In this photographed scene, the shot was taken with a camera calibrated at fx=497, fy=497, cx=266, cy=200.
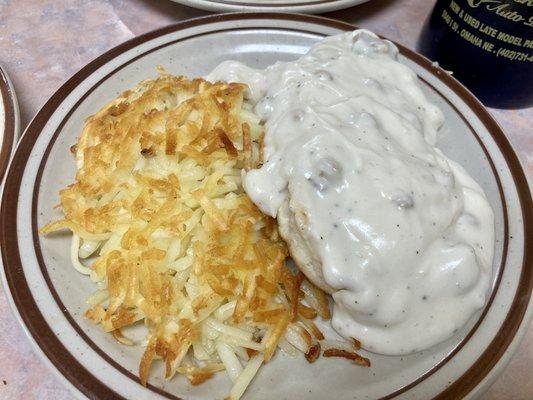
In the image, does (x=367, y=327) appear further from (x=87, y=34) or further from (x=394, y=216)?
(x=87, y=34)

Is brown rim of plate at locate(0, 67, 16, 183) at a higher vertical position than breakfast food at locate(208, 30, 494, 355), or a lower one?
lower

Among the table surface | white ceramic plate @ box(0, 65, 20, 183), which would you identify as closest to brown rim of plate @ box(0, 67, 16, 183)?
white ceramic plate @ box(0, 65, 20, 183)

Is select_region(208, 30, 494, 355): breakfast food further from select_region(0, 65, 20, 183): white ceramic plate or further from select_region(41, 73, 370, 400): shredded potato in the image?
select_region(0, 65, 20, 183): white ceramic plate

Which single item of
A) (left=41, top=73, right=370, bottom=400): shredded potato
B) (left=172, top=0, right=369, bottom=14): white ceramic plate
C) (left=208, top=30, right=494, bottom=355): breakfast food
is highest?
(left=172, top=0, right=369, bottom=14): white ceramic plate

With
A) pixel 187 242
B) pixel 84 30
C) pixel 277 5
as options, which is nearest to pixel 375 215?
pixel 187 242

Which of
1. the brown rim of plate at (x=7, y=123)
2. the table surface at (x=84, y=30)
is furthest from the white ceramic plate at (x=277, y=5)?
the brown rim of plate at (x=7, y=123)

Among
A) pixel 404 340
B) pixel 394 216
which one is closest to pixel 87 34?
pixel 394 216
